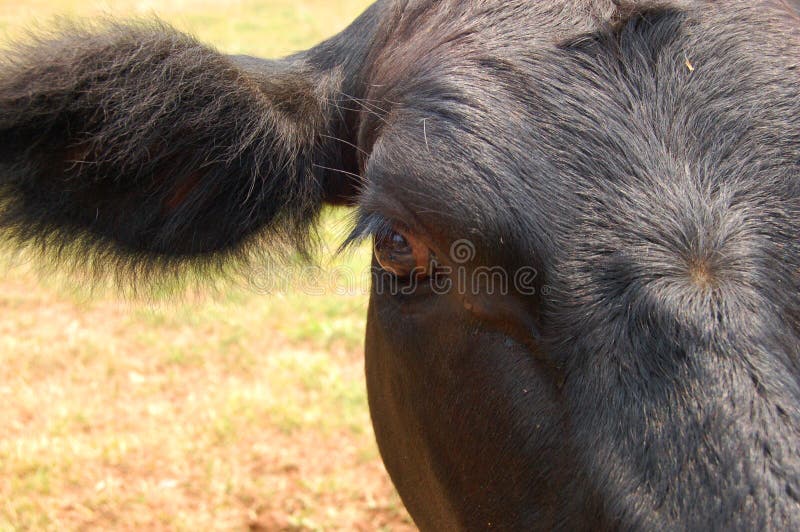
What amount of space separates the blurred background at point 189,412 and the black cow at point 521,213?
53 centimetres

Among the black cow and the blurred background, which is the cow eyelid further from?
the blurred background

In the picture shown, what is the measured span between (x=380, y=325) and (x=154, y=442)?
128 inches

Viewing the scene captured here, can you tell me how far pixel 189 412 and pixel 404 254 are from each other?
382 centimetres

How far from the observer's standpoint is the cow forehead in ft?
6.10

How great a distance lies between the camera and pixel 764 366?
1630mm

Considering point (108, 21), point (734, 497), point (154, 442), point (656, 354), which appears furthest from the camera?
point (154, 442)

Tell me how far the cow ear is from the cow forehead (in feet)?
1.94

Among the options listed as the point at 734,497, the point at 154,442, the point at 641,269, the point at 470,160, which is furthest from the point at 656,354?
the point at 154,442

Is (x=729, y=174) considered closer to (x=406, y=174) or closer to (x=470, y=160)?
(x=470, y=160)

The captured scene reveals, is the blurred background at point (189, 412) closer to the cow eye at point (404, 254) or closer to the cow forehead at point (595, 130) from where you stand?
the cow eye at point (404, 254)

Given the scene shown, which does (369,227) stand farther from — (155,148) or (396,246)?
(155,148)

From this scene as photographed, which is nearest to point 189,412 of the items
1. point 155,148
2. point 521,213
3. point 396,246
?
point 155,148

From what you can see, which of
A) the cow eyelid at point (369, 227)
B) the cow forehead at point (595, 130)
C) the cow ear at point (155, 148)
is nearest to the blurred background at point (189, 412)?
the cow ear at point (155, 148)

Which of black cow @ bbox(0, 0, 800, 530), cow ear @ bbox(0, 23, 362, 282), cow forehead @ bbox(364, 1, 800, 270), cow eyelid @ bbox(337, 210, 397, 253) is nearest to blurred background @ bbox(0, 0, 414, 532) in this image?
cow ear @ bbox(0, 23, 362, 282)
